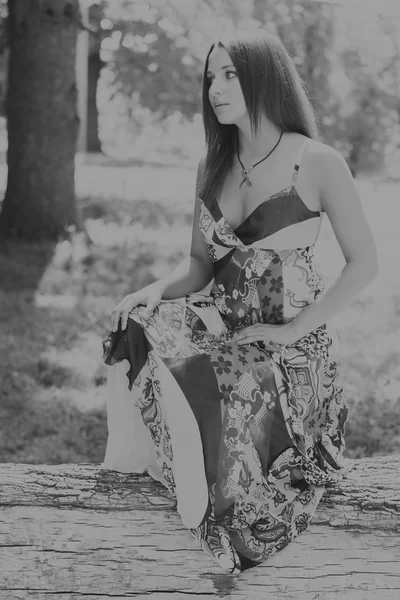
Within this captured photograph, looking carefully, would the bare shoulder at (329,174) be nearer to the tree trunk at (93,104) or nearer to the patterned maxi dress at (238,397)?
the patterned maxi dress at (238,397)

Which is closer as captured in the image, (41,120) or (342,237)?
(342,237)

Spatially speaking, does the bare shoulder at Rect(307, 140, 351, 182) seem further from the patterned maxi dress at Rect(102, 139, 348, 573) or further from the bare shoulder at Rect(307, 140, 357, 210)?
the patterned maxi dress at Rect(102, 139, 348, 573)

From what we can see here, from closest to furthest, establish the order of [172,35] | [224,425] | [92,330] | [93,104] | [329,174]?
1. [224,425]
2. [329,174]
3. [92,330]
4. [172,35]
5. [93,104]

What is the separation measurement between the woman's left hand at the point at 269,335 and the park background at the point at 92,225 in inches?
51.2

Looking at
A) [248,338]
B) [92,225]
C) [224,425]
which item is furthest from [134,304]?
[92,225]

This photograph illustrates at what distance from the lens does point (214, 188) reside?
2777 millimetres

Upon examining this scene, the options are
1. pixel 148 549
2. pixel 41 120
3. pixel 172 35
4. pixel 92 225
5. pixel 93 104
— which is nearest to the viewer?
pixel 148 549

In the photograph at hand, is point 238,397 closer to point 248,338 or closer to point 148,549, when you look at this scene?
point 248,338

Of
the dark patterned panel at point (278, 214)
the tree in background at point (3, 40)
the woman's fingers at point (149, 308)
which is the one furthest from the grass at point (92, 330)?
the tree in background at point (3, 40)

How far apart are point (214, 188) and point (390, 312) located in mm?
4029

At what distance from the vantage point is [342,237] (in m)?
2.64

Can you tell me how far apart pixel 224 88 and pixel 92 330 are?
136 inches

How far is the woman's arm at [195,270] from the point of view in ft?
9.49

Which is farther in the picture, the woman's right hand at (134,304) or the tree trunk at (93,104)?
the tree trunk at (93,104)
